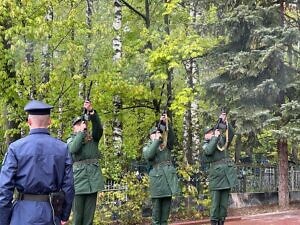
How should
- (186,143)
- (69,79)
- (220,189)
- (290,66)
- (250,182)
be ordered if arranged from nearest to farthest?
(220,189), (69,79), (290,66), (250,182), (186,143)

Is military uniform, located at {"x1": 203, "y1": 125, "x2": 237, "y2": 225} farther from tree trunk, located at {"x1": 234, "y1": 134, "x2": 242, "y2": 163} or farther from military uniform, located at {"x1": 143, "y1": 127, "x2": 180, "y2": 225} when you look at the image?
tree trunk, located at {"x1": 234, "y1": 134, "x2": 242, "y2": 163}

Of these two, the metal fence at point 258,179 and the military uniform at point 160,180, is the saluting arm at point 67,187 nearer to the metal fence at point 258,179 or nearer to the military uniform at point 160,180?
the military uniform at point 160,180

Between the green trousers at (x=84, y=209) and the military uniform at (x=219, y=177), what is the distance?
2581 mm

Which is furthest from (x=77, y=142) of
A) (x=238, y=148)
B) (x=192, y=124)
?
(x=238, y=148)

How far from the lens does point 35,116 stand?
5109mm

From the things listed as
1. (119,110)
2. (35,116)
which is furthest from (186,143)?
(35,116)

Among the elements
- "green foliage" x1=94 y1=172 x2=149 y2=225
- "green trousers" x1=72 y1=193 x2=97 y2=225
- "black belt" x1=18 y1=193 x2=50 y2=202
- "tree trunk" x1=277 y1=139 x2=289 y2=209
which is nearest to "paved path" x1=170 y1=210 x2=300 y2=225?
"green foliage" x1=94 y1=172 x2=149 y2=225

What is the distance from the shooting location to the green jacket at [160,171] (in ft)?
29.1

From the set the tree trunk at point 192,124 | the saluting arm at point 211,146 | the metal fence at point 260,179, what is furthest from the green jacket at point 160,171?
the tree trunk at point 192,124

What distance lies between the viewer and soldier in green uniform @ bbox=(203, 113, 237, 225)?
9633 millimetres

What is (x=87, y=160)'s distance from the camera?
26.7ft

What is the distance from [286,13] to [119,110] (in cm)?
539

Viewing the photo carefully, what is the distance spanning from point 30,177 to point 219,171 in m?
5.43

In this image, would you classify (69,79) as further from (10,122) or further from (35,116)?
(35,116)
